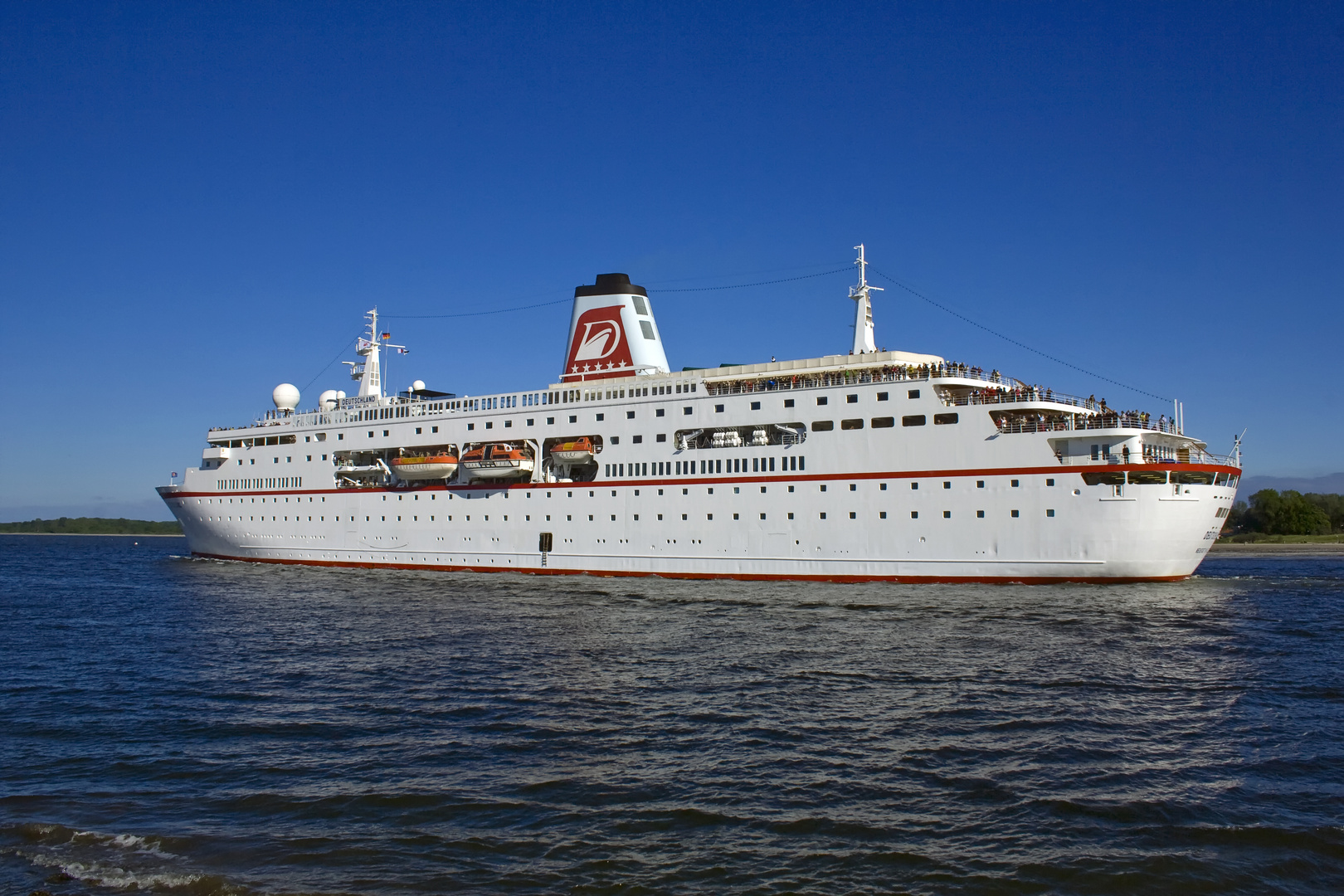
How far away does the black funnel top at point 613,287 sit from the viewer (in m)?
44.6

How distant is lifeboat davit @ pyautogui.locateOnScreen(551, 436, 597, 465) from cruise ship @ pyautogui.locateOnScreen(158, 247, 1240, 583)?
96mm

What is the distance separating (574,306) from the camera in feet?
151

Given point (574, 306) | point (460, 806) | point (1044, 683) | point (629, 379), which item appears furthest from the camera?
point (574, 306)

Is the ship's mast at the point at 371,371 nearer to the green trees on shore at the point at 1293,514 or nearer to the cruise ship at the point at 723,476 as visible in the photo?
the cruise ship at the point at 723,476

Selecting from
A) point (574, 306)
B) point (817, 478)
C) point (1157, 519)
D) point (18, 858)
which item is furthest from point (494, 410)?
point (18, 858)

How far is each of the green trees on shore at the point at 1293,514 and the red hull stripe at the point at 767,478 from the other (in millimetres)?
65511

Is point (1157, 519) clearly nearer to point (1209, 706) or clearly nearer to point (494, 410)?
point (1209, 706)

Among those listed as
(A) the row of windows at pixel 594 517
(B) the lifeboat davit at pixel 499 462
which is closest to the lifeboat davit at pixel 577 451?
(B) the lifeboat davit at pixel 499 462

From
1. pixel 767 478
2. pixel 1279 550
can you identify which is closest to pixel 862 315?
pixel 767 478

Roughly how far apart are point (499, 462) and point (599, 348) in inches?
312

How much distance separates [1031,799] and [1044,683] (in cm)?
667

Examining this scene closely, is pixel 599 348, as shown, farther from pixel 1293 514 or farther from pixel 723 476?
pixel 1293 514

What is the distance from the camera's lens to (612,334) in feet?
145

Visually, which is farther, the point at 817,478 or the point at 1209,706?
the point at 817,478
